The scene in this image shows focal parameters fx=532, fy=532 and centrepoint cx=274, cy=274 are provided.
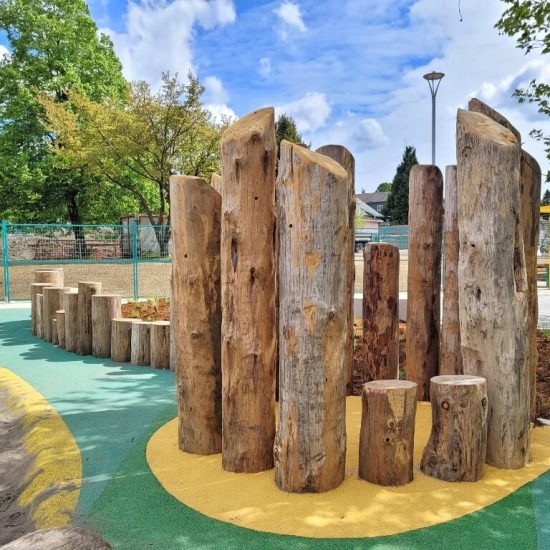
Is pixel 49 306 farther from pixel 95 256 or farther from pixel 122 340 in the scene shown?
pixel 95 256

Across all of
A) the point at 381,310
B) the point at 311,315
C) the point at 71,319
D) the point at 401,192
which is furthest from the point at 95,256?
the point at 401,192

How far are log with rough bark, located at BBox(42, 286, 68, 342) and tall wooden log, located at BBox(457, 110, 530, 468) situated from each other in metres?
6.74

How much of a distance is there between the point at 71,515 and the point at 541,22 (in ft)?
23.2

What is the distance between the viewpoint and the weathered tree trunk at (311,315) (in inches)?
113

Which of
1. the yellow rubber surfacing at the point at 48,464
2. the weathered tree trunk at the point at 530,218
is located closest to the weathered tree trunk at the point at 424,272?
the weathered tree trunk at the point at 530,218

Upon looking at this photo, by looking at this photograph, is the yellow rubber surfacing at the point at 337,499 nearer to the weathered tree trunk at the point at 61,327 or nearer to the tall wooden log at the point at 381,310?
the tall wooden log at the point at 381,310

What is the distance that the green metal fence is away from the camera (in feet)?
50.0

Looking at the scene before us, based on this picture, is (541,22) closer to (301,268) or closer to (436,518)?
(301,268)

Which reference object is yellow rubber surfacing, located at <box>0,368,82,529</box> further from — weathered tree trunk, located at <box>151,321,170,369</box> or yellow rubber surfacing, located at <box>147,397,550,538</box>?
weathered tree trunk, located at <box>151,321,170,369</box>

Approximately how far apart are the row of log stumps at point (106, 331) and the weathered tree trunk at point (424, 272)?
306 centimetres

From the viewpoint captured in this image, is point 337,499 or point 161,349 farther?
point 161,349

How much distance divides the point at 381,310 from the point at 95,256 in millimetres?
12944

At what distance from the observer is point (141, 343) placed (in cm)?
665

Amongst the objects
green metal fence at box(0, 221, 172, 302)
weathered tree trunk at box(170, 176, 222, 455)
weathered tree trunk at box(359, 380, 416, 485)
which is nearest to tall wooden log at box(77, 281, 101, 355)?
weathered tree trunk at box(170, 176, 222, 455)
